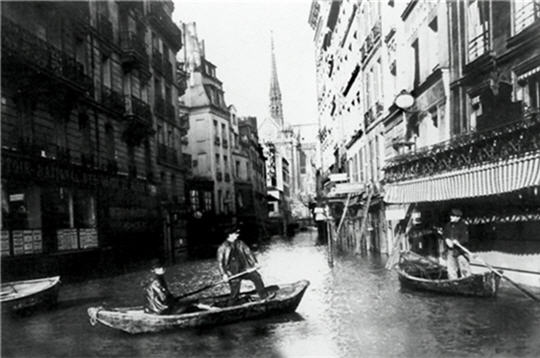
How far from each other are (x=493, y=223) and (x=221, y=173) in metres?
9.98

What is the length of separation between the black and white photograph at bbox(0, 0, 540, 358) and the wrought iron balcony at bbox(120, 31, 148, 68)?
8 cm

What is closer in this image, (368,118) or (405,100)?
(405,100)

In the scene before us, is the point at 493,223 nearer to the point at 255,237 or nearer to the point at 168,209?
the point at 168,209

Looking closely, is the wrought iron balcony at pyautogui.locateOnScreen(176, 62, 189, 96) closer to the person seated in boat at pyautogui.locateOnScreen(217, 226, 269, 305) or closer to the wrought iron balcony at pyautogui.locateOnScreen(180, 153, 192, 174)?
the wrought iron balcony at pyautogui.locateOnScreen(180, 153, 192, 174)

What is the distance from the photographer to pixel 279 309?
41.0 feet

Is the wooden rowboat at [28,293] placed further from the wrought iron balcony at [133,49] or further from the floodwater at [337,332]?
the wrought iron balcony at [133,49]

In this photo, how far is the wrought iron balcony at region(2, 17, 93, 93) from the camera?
12.8 metres

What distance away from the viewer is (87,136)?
16.8m

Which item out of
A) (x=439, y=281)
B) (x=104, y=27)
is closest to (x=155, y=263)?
(x=104, y=27)

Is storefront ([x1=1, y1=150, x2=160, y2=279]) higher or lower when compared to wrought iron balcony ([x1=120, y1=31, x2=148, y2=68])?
lower

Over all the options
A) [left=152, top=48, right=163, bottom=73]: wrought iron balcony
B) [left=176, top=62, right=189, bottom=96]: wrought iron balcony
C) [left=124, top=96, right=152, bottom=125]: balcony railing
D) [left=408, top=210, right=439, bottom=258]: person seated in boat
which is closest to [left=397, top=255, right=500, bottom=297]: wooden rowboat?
[left=408, top=210, right=439, bottom=258]: person seated in boat

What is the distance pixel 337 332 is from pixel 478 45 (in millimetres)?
10410

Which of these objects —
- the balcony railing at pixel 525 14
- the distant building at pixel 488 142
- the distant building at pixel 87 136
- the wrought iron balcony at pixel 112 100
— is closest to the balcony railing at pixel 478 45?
the distant building at pixel 488 142

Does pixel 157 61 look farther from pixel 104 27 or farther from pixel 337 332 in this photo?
pixel 337 332
